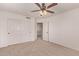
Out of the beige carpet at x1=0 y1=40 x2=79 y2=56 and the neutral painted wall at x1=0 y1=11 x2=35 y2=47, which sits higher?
the neutral painted wall at x1=0 y1=11 x2=35 y2=47

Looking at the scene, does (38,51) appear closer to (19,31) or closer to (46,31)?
(19,31)

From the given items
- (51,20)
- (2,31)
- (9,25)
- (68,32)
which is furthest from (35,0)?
(51,20)

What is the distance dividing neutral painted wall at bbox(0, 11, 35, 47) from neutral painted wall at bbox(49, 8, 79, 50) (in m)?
1.91

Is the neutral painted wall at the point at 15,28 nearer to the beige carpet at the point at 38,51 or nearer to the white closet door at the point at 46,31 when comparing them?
the beige carpet at the point at 38,51

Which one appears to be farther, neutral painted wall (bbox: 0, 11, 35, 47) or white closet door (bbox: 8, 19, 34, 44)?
white closet door (bbox: 8, 19, 34, 44)

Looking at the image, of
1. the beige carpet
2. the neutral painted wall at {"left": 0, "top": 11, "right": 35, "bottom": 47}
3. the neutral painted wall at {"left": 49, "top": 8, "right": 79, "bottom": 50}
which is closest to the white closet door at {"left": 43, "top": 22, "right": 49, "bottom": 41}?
the neutral painted wall at {"left": 49, "top": 8, "right": 79, "bottom": 50}

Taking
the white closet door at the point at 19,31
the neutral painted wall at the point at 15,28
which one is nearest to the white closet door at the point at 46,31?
the neutral painted wall at the point at 15,28

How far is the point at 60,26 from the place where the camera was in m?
6.00

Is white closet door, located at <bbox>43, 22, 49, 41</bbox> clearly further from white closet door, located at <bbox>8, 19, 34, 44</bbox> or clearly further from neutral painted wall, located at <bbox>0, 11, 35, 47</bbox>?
white closet door, located at <bbox>8, 19, 34, 44</bbox>

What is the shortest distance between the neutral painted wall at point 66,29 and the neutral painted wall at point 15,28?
1.91m

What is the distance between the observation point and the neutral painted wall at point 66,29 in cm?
464

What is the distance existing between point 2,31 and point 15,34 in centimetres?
114

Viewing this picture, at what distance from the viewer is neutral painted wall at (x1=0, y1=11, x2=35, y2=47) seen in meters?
5.48

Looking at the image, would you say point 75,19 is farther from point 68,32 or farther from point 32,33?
point 32,33
